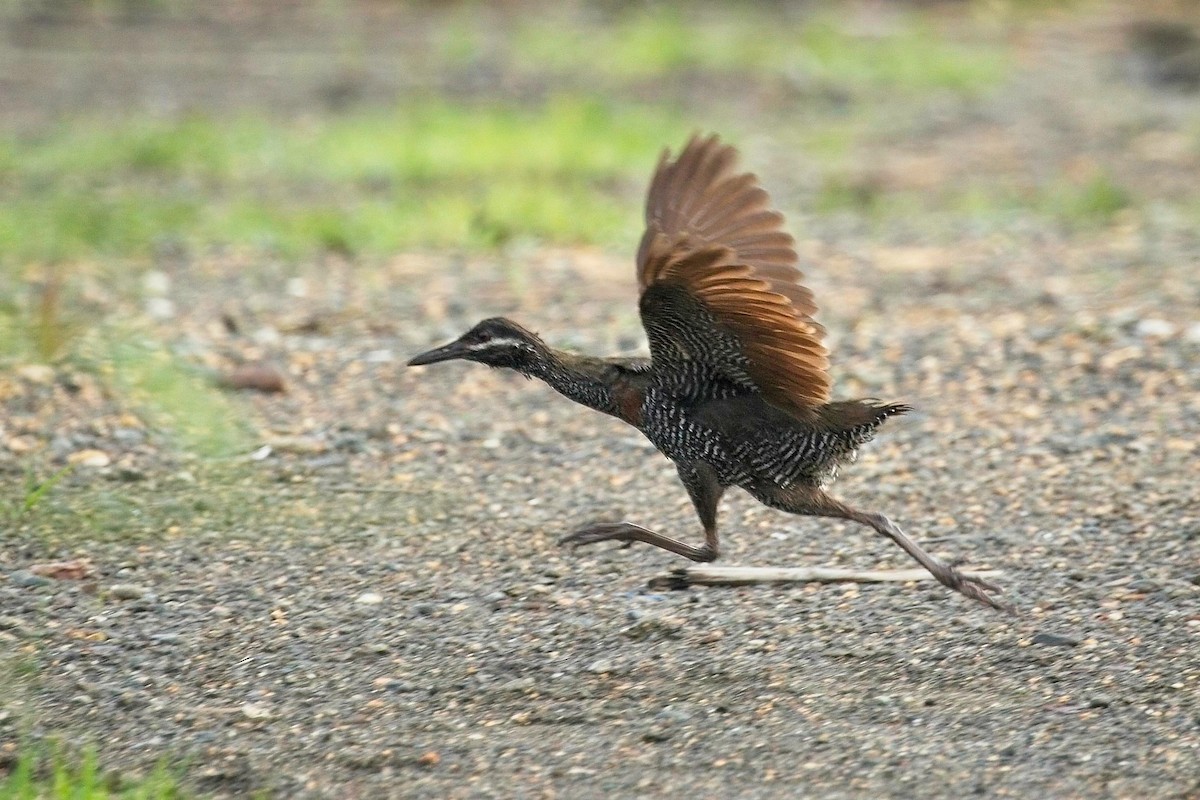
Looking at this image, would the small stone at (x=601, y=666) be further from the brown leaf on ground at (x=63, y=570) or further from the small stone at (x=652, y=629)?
the brown leaf on ground at (x=63, y=570)

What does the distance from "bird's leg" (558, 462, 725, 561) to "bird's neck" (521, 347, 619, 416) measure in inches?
12.6

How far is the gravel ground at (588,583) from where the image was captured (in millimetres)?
4219

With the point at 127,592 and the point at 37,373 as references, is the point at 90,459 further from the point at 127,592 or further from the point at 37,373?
the point at 127,592

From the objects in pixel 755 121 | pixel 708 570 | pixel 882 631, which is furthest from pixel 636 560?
pixel 755 121

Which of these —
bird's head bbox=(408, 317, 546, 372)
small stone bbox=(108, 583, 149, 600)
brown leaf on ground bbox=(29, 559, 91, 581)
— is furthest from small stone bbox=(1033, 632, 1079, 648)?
brown leaf on ground bbox=(29, 559, 91, 581)

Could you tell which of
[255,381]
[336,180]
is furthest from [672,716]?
[336,180]

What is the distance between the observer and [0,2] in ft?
55.2

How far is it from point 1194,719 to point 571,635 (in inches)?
68.1

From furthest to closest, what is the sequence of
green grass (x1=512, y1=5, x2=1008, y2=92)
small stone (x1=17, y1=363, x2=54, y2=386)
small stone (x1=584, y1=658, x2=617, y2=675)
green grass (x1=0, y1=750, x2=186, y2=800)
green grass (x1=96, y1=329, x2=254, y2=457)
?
1. green grass (x1=512, y1=5, x2=1008, y2=92)
2. small stone (x1=17, y1=363, x2=54, y2=386)
3. green grass (x1=96, y1=329, x2=254, y2=457)
4. small stone (x1=584, y1=658, x2=617, y2=675)
5. green grass (x1=0, y1=750, x2=186, y2=800)

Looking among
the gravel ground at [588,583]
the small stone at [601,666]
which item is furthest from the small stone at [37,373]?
the small stone at [601,666]

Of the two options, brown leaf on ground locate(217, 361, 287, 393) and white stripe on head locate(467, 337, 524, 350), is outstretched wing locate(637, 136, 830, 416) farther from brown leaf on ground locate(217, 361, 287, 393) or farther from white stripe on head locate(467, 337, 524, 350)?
brown leaf on ground locate(217, 361, 287, 393)

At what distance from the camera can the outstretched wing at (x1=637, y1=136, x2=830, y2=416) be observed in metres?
4.54

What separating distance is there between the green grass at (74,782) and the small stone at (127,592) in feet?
3.42

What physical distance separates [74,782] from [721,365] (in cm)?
210
